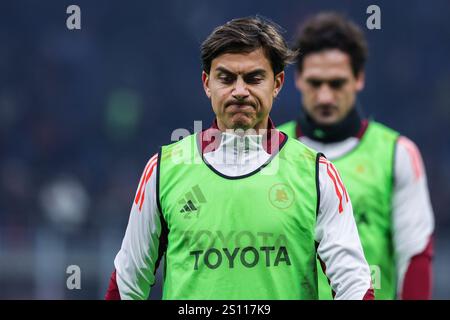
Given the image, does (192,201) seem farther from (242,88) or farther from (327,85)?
(327,85)

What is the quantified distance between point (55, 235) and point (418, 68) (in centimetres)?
572

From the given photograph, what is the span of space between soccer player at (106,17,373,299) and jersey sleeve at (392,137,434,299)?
214 cm

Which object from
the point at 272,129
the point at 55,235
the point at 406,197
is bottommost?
the point at 55,235

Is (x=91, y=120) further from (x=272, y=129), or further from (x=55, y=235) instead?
(x=272, y=129)

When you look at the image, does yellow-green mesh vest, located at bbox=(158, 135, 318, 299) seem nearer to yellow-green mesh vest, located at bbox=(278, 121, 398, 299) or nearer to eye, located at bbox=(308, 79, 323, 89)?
yellow-green mesh vest, located at bbox=(278, 121, 398, 299)

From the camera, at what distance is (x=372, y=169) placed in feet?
19.1

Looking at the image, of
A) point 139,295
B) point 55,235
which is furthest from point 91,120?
point 139,295

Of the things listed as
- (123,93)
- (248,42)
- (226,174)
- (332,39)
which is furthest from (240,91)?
(123,93)

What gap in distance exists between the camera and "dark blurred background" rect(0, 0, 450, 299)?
40.2 feet

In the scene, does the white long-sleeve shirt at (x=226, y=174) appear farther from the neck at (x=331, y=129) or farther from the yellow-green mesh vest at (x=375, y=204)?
the neck at (x=331, y=129)

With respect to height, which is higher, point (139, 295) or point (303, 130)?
point (303, 130)

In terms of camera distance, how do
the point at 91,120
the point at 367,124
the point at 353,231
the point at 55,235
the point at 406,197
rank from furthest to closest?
1. the point at 91,120
2. the point at 55,235
3. the point at 367,124
4. the point at 406,197
5. the point at 353,231

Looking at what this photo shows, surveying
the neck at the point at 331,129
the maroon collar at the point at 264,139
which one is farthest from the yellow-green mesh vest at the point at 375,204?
the maroon collar at the point at 264,139

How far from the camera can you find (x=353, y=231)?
3.51 meters
